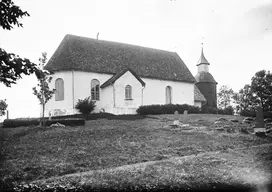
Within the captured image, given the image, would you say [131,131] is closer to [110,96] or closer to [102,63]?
[110,96]

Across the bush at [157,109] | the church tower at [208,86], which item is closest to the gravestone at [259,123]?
the bush at [157,109]

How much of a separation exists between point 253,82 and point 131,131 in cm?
4625

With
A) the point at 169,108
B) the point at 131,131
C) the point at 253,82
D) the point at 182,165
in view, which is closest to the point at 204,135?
the point at 131,131

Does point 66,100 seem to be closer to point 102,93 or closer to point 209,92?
point 102,93

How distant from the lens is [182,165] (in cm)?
1110

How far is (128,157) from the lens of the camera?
1272cm

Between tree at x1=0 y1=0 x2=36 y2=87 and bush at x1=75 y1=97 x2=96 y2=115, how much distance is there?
21207 mm

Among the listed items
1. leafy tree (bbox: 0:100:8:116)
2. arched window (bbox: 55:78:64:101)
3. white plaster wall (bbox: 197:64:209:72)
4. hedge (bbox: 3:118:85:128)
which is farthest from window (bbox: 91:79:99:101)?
white plaster wall (bbox: 197:64:209:72)

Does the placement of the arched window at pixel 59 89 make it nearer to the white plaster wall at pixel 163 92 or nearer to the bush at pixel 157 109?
the bush at pixel 157 109

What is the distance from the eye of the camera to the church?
30672 mm

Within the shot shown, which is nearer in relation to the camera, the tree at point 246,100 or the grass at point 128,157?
the grass at point 128,157

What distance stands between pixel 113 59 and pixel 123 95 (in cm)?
546

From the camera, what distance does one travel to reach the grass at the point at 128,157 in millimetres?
9594

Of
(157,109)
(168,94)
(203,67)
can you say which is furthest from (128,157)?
(203,67)
